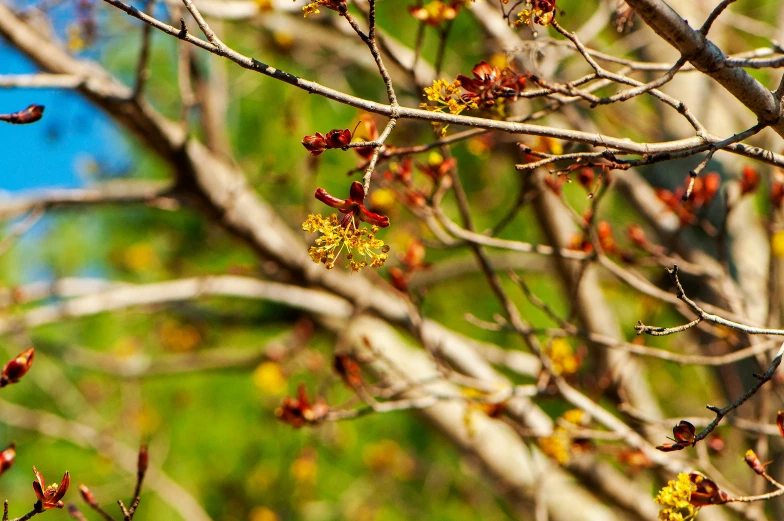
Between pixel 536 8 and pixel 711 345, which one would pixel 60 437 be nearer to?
pixel 711 345

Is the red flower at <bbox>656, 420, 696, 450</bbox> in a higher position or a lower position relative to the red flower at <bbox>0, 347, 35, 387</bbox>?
higher

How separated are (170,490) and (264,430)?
3.41ft

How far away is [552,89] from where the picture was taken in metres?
1.24

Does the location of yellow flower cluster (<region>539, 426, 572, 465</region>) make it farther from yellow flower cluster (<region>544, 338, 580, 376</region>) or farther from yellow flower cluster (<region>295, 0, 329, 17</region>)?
yellow flower cluster (<region>295, 0, 329, 17</region>)

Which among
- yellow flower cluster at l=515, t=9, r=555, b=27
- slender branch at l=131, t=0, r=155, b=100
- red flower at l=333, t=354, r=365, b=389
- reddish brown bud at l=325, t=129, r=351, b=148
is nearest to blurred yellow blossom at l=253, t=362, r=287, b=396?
red flower at l=333, t=354, r=365, b=389

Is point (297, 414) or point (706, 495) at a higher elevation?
point (706, 495)

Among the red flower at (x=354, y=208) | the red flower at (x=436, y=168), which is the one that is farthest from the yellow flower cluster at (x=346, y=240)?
the red flower at (x=436, y=168)

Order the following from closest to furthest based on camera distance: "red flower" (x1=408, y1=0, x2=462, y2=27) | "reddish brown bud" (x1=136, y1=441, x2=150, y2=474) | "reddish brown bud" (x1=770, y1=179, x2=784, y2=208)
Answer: "reddish brown bud" (x1=136, y1=441, x2=150, y2=474)
"red flower" (x1=408, y1=0, x2=462, y2=27)
"reddish brown bud" (x1=770, y1=179, x2=784, y2=208)

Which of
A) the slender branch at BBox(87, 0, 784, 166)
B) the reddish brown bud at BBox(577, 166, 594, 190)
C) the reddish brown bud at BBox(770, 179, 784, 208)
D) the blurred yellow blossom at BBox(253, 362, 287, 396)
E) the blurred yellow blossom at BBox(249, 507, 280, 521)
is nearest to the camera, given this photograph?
the slender branch at BBox(87, 0, 784, 166)

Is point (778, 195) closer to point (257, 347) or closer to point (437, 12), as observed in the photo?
point (437, 12)

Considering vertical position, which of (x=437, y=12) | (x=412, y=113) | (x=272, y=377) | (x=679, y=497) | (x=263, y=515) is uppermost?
(x=437, y=12)

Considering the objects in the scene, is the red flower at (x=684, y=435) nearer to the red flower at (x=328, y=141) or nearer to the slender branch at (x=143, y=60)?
the red flower at (x=328, y=141)

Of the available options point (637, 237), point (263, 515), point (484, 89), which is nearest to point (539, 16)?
point (484, 89)

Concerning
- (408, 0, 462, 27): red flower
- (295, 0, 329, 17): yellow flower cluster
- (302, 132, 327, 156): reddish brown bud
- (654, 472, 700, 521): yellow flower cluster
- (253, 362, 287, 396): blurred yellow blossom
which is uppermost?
(408, 0, 462, 27): red flower
